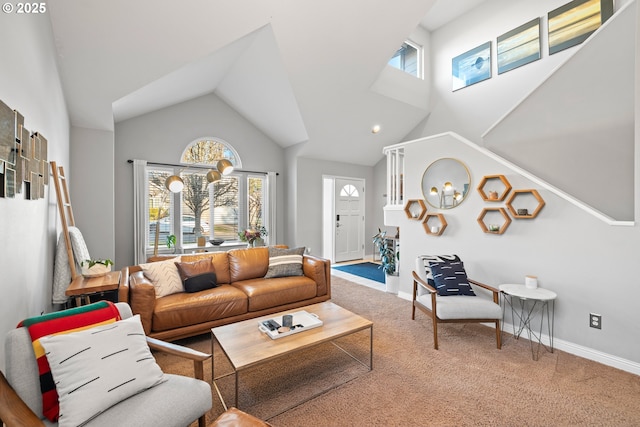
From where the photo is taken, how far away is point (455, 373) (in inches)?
88.2

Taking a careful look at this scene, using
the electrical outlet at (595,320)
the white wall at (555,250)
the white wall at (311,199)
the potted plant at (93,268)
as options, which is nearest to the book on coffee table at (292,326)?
the potted plant at (93,268)

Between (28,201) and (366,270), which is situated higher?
(28,201)

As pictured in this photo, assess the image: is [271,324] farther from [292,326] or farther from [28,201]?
[28,201]

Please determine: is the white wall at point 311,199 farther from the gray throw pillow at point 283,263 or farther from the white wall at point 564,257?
the white wall at point 564,257

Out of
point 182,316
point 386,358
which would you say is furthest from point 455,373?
point 182,316

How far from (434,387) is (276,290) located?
1802 mm

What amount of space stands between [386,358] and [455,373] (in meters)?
0.55

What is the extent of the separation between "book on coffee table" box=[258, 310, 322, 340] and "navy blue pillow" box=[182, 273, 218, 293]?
106 cm

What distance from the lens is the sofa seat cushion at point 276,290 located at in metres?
3.06

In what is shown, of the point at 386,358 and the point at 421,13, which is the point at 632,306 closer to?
the point at 386,358

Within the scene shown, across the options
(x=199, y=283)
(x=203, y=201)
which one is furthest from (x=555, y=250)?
(x=203, y=201)

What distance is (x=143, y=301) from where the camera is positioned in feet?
8.09

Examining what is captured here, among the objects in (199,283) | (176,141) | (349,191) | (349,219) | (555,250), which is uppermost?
(176,141)

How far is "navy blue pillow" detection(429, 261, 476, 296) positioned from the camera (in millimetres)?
2914
